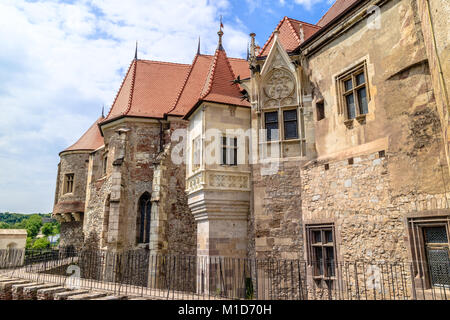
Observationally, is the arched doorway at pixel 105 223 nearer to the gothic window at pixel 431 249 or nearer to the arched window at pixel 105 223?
the arched window at pixel 105 223

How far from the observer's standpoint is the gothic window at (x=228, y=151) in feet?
43.6

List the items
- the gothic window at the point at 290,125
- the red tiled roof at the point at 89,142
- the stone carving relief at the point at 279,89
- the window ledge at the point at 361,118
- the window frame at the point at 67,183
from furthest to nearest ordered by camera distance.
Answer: the red tiled roof at the point at 89,142 < the window frame at the point at 67,183 < the stone carving relief at the point at 279,89 < the gothic window at the point at 290,125 < the window ledge at the point at 361,118

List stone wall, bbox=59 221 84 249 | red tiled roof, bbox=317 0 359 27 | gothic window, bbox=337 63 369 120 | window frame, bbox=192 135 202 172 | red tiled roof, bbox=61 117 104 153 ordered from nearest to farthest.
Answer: gothic window, bbox=337 63 369 120 < red tiled roof, bbox=317 0 359 27 < window frame, bbox=192 135 202 172 < stone wall, bbox=59 221 84 249 < red tiled roof, bbox=61 117 104 153

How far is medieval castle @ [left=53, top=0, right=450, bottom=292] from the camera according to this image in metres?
7.68

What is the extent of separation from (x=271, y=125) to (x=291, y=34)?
14.0 ft

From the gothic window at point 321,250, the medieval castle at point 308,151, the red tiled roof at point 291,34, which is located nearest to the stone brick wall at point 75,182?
the medieval castle at point 308,151

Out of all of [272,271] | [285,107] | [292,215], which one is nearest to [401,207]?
[292,215]

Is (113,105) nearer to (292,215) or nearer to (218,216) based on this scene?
(218,216)

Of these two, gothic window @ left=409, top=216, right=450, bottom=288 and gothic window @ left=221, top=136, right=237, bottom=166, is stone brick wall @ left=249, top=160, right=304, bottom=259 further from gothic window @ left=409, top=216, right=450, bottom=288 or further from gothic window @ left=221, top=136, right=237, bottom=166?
gothic window @ left=409, top=216, right=450, bottom=288

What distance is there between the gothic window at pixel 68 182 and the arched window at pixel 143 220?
10.00 m

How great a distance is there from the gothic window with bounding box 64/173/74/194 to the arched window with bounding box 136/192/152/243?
9995 millimetres

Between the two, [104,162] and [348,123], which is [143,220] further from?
[348,123]

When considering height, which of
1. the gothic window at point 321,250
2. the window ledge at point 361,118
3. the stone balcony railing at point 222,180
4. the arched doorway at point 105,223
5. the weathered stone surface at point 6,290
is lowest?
the weathered stone surface at point 6,290

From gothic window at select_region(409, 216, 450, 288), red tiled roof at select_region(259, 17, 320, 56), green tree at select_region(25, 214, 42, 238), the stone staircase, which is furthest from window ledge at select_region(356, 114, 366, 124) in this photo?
green tree at select_region(25, 214, 42, 238)
